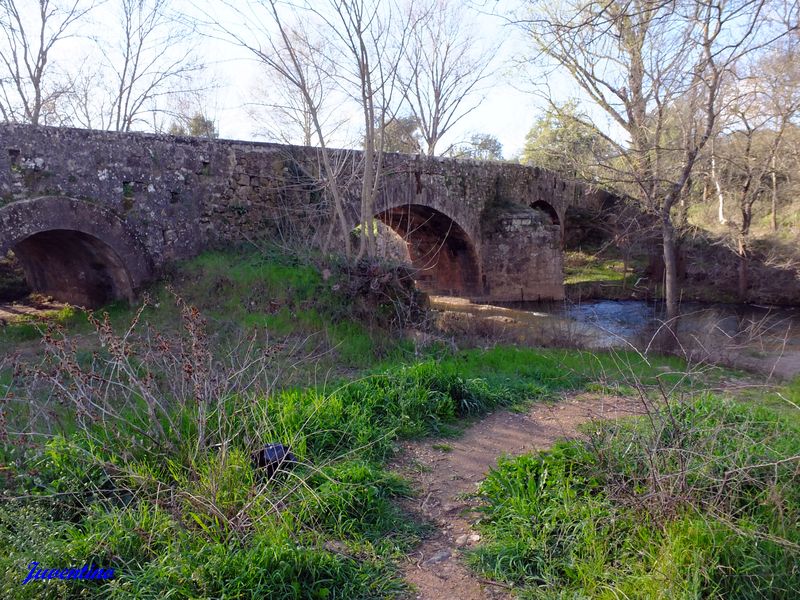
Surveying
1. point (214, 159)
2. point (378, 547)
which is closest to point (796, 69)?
point (214, 159)

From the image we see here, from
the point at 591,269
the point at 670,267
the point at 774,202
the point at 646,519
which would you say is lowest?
the point at 646,519

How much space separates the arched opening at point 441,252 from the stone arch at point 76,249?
669 centimetres

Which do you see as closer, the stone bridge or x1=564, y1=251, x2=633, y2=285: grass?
the stone bridge

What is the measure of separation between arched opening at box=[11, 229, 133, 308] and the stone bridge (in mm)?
20

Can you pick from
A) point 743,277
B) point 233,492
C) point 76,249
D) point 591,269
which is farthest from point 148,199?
point 591,269

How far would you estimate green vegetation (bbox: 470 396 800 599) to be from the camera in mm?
2531

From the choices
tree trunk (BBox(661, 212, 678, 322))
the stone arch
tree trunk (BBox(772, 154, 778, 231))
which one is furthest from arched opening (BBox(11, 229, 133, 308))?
tree trunk (BBox(772, 154, 778, 231))

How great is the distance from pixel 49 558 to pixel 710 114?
9.63m

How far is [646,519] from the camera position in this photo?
283 centimetres

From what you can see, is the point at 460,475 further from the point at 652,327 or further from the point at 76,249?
the point at 652,327

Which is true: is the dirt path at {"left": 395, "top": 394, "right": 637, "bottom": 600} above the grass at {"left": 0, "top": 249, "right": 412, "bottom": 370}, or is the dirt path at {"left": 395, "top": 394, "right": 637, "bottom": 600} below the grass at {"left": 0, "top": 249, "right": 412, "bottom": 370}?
below

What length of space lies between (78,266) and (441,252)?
31.2ft

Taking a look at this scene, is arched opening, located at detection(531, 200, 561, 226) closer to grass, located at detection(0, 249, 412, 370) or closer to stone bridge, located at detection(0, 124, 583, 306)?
stone bridge, located at detection(0, 124, 583, 306)

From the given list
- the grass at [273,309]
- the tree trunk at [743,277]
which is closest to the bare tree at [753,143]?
the tree trunk at [743,277]
